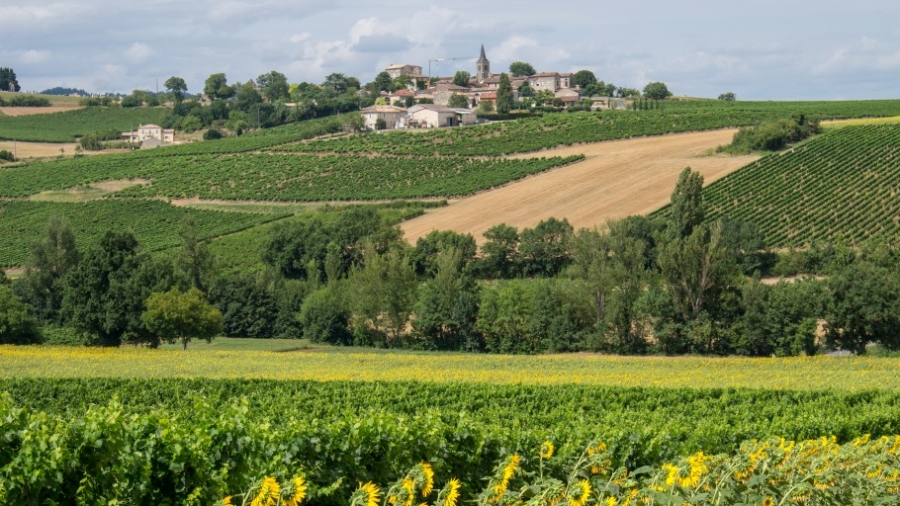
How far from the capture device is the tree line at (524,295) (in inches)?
2131

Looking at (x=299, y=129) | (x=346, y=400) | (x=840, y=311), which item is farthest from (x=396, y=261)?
(x=299, y=129)

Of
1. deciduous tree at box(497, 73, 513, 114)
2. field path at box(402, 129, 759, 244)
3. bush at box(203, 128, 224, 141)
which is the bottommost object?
field path at box(402, 129, 759, 244)

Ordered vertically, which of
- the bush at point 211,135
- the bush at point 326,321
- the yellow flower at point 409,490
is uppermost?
the bush at point 211,135

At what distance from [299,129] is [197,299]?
98564mm

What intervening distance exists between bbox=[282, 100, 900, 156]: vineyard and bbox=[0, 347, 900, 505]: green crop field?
271ft

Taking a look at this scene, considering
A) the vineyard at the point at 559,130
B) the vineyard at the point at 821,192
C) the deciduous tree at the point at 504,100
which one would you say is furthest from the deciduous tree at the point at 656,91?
the vineyard at the point at 821,192

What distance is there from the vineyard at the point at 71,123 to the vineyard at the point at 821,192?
11023 centimetres

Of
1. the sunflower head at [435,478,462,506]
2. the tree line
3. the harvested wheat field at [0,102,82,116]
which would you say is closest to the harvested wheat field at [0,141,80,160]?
the harvested wheat field at [0,102,82,116]

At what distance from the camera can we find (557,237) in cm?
7781

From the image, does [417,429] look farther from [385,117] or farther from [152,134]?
[152,134]

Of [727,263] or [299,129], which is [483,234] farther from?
[299,129]

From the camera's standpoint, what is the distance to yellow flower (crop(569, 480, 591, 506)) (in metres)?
10.9

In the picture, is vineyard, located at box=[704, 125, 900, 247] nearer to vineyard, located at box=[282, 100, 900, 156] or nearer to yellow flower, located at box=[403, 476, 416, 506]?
vineyard, located at box=[282, 100, 900, 156]

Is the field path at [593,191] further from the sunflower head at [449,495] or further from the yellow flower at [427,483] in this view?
the sunflower head at [449,495]
